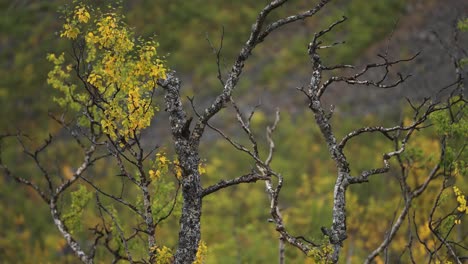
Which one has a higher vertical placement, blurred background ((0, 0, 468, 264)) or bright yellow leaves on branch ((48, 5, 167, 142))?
blurred background ((0, 0, 468, 264))

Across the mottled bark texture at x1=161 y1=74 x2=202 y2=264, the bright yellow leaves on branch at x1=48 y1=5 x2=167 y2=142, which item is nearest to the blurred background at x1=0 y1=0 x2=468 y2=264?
the mottled bark texture at x1=161 y1=74 x2=202 y2=264

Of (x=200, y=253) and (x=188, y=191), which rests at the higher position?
(x=188, y=191)

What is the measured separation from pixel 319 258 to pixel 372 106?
51.0m

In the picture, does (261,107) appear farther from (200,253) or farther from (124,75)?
(200,253)

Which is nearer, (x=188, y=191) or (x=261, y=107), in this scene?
(x=188, y=191)

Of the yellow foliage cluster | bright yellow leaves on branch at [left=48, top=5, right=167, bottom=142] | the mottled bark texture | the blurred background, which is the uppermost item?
the blurred background

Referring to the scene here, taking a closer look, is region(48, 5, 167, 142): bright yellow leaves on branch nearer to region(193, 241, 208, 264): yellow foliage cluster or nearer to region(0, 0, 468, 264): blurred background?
region(193, 241, 208, 264): yellow foliage cluster

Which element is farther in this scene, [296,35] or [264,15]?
[296,35]

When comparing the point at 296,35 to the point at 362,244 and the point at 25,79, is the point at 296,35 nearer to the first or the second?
the point at 25,79

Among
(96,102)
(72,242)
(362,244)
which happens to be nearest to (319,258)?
(96,102)

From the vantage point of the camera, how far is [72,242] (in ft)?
55.1

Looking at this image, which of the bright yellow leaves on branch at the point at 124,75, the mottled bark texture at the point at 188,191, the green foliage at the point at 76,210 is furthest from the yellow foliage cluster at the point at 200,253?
the green foliage at the point at 76,210

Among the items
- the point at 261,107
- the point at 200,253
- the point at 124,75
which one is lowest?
the point at 200,253

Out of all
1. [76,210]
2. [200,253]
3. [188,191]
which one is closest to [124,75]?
[188,191]
